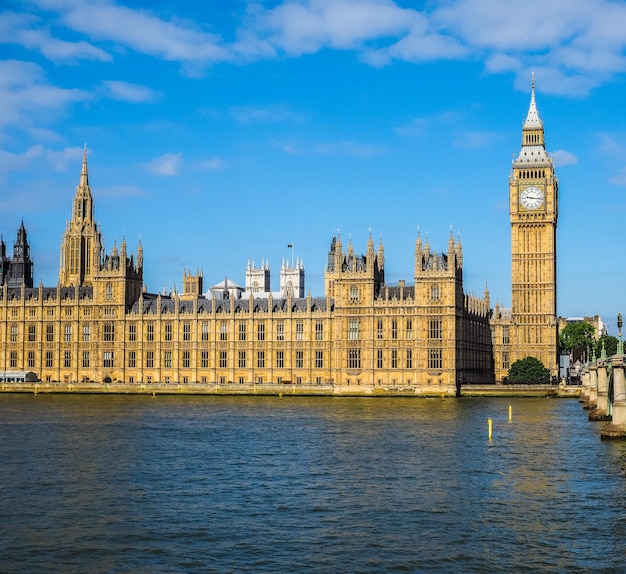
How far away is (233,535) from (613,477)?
1919cm

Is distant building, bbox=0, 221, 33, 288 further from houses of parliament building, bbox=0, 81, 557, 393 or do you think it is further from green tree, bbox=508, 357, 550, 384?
green tree, bbox=508, 357, 550, 384

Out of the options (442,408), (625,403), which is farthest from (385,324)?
(625,403)

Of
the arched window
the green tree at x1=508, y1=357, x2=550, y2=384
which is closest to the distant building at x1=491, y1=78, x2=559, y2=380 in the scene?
the green tree at x1=508, y1=357, x2=550, y2=384

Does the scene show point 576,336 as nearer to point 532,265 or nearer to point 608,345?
point 608,345

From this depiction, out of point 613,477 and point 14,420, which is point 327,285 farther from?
point 613,477

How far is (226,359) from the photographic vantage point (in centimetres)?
13025

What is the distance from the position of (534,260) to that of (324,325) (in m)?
33.7

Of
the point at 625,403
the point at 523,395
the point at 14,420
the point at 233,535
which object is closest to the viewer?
the point at 233,535

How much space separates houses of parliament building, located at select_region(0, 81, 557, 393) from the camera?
398 feet

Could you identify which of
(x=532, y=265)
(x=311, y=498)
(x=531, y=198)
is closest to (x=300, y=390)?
(x=532, y=265)

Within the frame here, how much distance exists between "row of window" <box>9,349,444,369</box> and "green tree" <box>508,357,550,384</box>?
12367 millimetres

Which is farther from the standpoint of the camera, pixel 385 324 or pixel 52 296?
pixel 52 296

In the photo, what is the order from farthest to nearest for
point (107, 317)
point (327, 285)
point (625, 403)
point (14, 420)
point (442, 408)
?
1. point (327, 285)
2. point (107, 317)
3. point (442, 408)
4. point (14, 420)
5. point (625, 403)

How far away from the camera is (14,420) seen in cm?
7825
